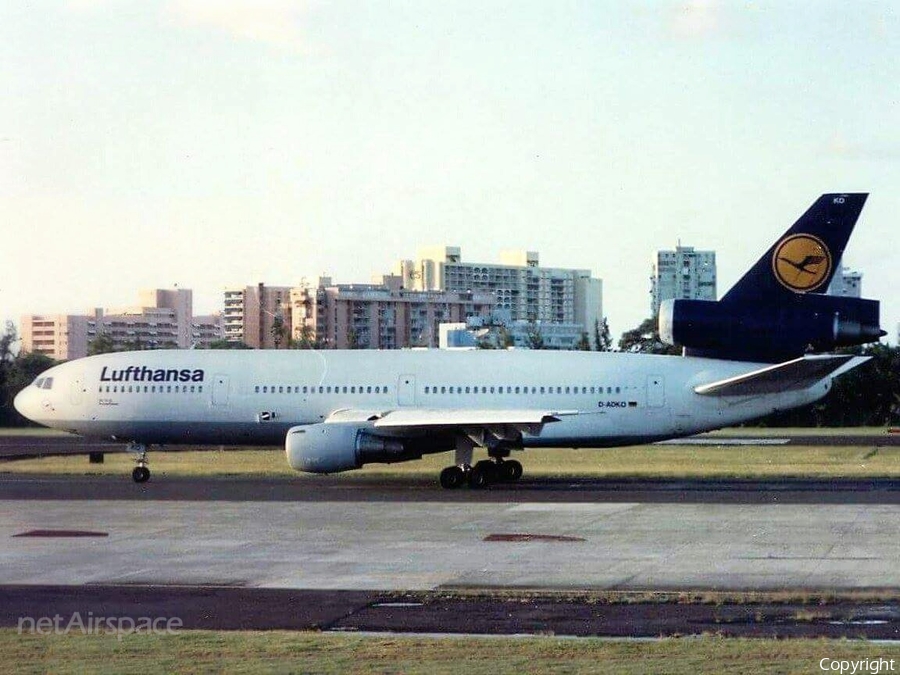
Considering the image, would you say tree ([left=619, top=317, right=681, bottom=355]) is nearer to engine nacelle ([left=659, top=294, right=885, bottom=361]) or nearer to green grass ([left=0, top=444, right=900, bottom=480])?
green grass ([left=0, top=444, right=900, bottom=480])

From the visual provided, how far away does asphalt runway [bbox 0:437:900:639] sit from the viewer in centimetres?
1644

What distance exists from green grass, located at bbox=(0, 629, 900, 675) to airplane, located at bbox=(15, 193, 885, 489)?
67.8 ft

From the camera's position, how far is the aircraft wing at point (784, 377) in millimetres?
35156

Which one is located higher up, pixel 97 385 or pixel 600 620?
pixel 97 385

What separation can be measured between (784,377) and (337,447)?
461 inches

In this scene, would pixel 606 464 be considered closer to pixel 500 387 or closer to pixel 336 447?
pixel 500 387

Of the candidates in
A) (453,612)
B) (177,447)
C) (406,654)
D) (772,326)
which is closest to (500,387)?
(772,326)

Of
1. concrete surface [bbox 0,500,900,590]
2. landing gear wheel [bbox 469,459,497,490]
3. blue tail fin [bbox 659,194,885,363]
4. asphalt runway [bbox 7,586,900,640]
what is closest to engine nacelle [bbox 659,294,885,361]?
blue tail fin [bbox 659,194,885,363]

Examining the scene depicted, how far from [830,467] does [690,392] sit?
30.6 feet

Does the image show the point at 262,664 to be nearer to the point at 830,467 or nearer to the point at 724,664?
the point at 724,664

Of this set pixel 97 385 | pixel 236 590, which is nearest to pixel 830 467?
pixel 97 385

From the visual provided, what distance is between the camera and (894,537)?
2433 cm

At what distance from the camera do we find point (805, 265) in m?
37.2
